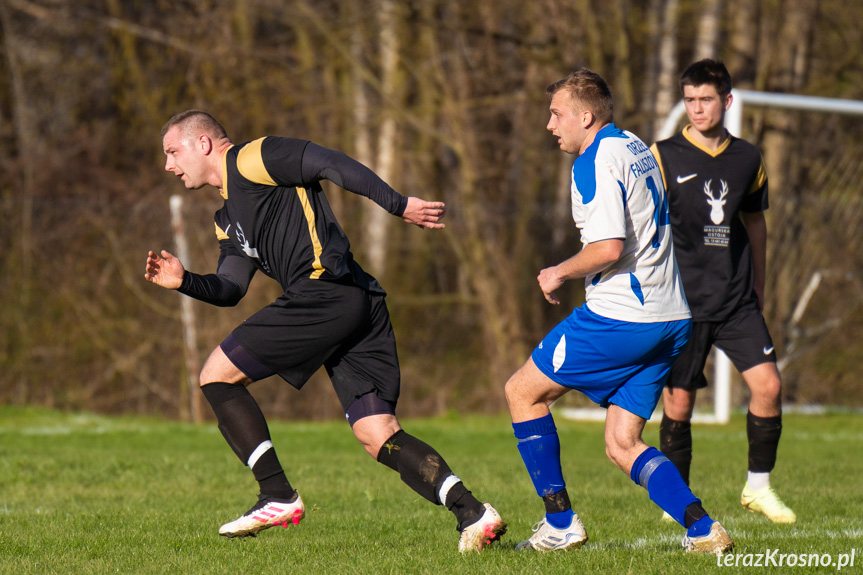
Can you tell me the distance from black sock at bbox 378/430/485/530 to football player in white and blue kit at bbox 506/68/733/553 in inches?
12.9

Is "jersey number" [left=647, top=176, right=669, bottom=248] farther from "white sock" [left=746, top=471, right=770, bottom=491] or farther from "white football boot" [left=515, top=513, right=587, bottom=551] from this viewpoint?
"white sock" [left=746, top=471, right=770, bottom=491]

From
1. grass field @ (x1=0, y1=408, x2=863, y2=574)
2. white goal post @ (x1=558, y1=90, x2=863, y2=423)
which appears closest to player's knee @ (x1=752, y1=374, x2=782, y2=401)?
grass field @ (x1=0, y1=408, x2=863, y2=574)

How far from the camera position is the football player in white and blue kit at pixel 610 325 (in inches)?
160

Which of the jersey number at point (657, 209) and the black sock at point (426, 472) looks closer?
the jersey number at point (657, 209)

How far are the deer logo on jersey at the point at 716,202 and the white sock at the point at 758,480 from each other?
1397 millimetres

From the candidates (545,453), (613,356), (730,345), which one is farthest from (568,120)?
(730,345)


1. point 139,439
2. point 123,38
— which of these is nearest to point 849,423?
point 139,439

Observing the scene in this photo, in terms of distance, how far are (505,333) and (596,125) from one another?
9.07m

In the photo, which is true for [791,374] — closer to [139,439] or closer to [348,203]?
[348,203]

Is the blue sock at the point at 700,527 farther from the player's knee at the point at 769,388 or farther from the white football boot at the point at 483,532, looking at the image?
the player's knee at the point at 769,388

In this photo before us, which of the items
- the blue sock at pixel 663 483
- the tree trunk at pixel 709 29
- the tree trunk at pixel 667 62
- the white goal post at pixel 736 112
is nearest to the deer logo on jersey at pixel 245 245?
the blue sock at pixel 663 483

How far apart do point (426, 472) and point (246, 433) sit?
869mm

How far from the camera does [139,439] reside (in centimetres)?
963

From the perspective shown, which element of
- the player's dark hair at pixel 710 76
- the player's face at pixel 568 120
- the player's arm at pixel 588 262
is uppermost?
the player's dark hair at pixel 710 76
